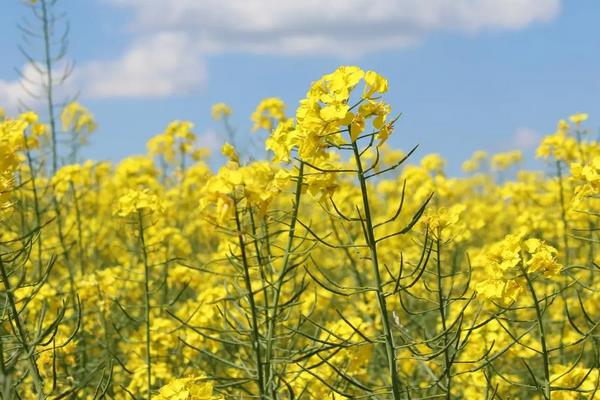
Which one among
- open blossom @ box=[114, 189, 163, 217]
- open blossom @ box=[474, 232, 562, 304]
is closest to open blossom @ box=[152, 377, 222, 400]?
open blossom @ box=[474, 232, 562, 304]

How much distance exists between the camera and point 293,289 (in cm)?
322

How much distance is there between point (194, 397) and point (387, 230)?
7.44m

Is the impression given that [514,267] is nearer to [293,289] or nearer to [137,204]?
[293,289]

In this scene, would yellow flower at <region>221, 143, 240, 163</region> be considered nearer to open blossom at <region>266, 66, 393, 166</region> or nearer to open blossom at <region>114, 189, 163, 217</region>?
open blossom at <region>266, 66, 393, 166</region>

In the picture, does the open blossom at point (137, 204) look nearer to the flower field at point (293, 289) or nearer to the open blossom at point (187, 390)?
the flower field at point (293, 289)

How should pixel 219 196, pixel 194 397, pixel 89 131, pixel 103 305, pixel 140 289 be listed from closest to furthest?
pixel 219 196
pixel 194 397
pixel 103 305
pixel 140 289
pixel 89 131

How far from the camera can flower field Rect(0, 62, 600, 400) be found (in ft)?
7.50

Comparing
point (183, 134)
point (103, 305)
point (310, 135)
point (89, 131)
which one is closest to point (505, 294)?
point (310, 135)

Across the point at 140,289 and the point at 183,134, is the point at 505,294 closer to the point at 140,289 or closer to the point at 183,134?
the point at 140,289

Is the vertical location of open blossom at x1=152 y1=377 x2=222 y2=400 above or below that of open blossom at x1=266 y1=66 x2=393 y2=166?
below

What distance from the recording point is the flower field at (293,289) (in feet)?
7.50

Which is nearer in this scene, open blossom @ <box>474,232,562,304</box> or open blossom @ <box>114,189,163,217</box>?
open blossom @ <box>474,232,562,304</box>

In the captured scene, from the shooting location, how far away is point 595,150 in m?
6.50

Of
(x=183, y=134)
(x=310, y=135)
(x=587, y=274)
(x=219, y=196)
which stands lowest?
(x=587, y=274)
